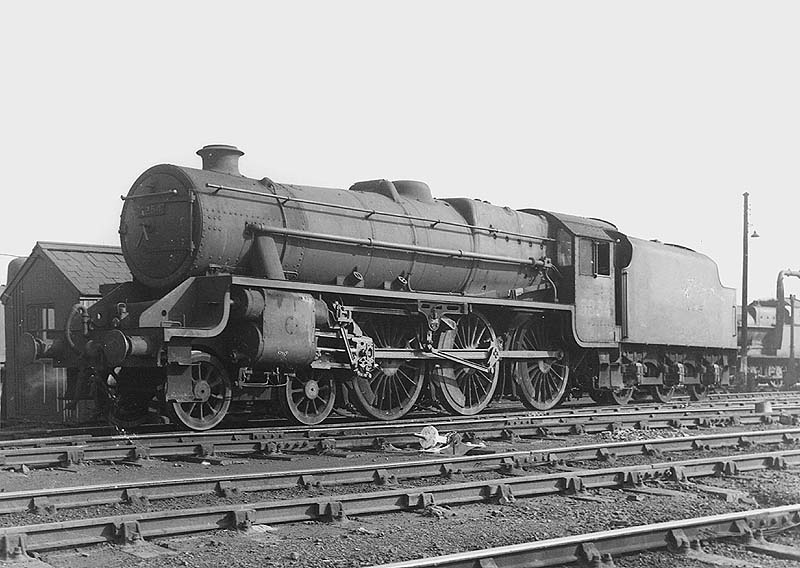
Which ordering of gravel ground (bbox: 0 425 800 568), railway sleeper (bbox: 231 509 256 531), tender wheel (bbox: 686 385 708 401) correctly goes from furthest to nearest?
tender wheel (bbox: 686 385 708 401), railway sleeper (bbox: 231 509 256 531), gravel ground (bbox: 0 425 800 568)

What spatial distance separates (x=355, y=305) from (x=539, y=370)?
4266mm

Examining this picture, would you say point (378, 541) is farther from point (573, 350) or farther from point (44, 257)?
point (44, 257)

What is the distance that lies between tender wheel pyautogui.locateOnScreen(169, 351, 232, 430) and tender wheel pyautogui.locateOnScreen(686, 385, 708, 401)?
11373mm

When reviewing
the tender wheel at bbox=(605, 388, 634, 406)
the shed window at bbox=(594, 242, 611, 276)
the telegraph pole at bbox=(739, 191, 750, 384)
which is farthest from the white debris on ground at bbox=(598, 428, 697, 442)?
the telegraph pole at bbox=(739, 191, 750, 384)

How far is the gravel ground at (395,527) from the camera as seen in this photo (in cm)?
543

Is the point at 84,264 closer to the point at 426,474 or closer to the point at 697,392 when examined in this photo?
the point at 426,474

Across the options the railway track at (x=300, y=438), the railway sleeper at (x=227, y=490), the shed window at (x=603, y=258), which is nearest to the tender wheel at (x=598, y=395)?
the shed window at (x=603, y=258)

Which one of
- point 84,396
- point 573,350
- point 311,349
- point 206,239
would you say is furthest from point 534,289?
point 84,396

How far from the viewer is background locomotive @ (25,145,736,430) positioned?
36.5ft

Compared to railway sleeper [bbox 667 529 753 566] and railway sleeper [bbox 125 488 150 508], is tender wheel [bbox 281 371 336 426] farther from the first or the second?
railway sleeper [bbox 667 529 753 566]

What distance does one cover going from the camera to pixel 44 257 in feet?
52.5

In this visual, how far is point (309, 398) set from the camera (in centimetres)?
1212

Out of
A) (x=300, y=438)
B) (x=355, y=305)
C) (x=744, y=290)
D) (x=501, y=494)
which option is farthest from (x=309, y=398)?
(x=744, y=290)

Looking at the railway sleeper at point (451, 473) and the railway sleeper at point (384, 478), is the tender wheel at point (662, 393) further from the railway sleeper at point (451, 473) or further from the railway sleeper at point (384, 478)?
the railway sleeper at point (384, 478)
